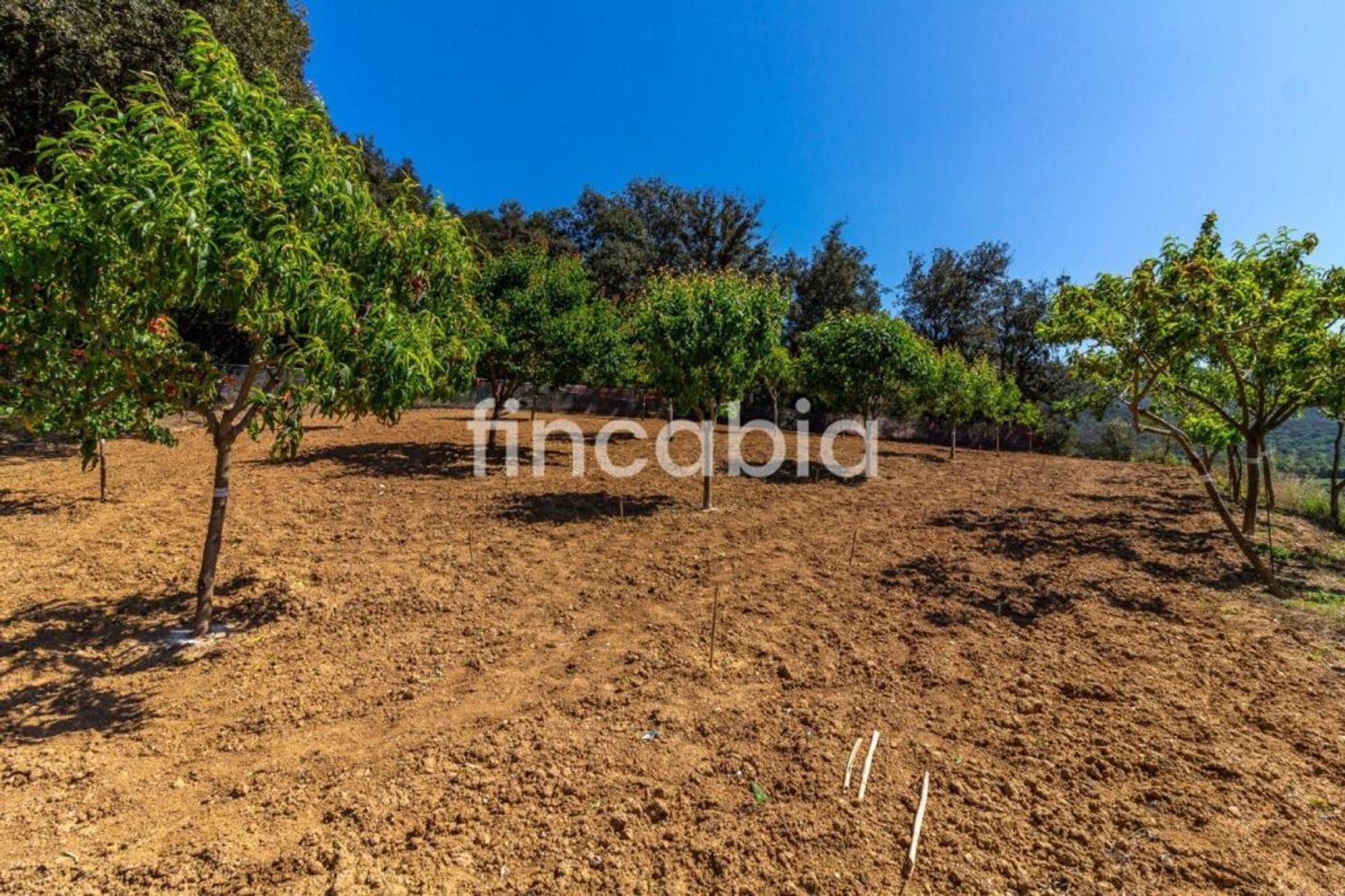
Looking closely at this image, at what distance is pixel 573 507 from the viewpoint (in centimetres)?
913

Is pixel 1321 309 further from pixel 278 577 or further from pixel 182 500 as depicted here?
pixel 182 500

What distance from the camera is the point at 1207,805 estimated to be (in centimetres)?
281

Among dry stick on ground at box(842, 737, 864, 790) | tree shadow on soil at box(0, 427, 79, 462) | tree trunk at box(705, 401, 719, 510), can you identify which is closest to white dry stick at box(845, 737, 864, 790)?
dry stick on ground at box(842, 737, 864, 790)

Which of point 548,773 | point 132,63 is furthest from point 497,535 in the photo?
point 132,63

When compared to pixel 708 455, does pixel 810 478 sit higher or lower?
lower

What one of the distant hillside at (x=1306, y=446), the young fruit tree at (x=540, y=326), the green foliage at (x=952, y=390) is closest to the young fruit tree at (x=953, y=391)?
the green foliage at (x=952, y=390)

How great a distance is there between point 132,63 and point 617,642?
1590 cm

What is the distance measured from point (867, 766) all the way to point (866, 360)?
37.9ft

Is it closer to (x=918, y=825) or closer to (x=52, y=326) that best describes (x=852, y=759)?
(x=918, y=825)

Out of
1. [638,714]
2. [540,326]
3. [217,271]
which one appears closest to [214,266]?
[217,271]


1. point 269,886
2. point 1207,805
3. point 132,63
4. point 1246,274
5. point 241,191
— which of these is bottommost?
point 269,886

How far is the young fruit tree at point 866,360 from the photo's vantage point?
13.1 m

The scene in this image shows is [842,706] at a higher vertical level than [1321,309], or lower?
lower

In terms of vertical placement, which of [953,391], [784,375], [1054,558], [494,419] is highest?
[784,375]
